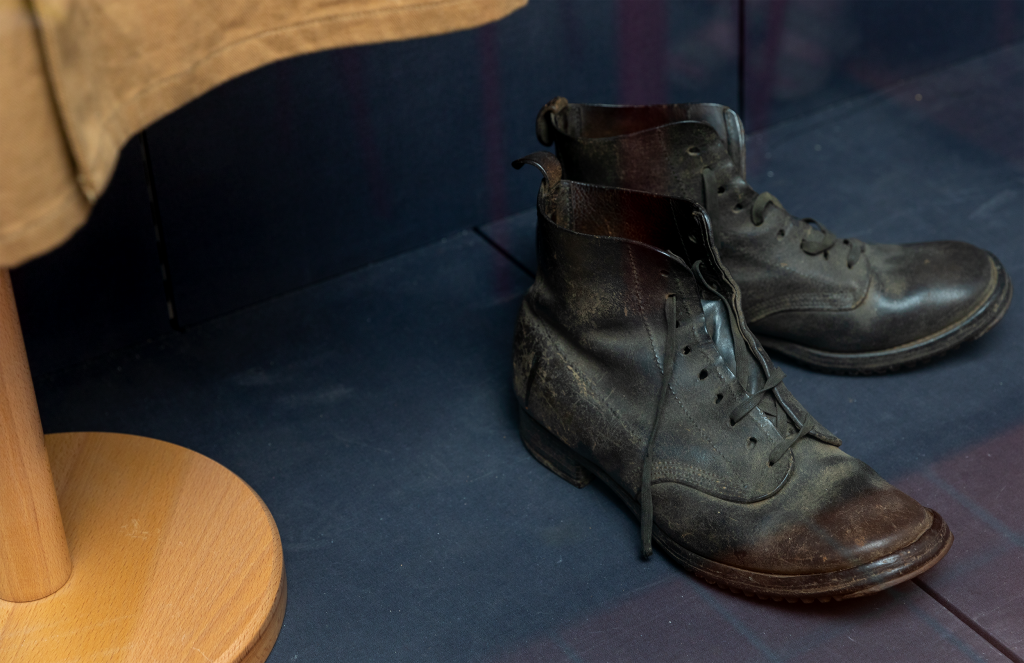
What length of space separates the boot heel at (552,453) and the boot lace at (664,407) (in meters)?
0.11

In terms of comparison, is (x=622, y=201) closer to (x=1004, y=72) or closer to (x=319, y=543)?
(x=319, y=543)

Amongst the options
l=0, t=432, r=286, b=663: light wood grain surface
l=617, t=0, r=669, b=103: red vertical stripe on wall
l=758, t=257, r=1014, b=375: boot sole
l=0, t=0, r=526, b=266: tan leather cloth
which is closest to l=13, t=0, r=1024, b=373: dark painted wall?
l=617, t=0, r=669, b=103: red vertical stripe on wall

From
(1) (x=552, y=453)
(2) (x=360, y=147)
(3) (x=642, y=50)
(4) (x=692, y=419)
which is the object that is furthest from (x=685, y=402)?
(3) (x=642, y=50)

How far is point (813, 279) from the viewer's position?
1.15m

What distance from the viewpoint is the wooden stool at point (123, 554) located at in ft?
2.72

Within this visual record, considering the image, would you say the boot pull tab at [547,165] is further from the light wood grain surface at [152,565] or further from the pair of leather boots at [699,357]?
the light wood grain surface at [152,565]

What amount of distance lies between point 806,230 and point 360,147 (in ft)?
2.05

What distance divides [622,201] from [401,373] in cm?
41

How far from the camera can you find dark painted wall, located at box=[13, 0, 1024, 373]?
4.12 feet

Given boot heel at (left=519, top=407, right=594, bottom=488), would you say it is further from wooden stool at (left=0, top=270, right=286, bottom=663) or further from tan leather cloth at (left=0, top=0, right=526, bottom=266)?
tan leather cloth at (left=0, top=0, right=526, bottom=266)

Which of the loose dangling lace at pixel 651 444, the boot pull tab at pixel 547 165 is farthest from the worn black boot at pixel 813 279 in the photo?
the loose dangling lace at pixel 651 444

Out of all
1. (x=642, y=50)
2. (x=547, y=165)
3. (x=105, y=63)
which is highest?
(x=105, y=63)

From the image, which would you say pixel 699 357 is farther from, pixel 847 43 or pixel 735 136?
pixel 847 43

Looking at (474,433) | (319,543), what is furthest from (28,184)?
(474,433)
